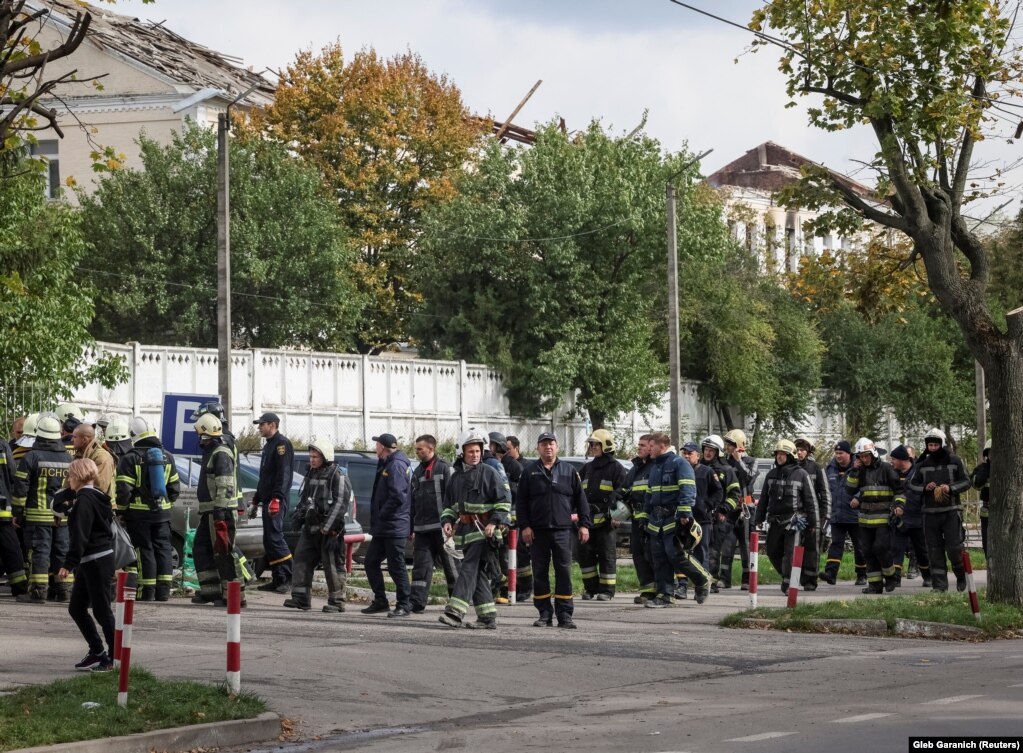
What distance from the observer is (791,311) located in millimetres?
51094

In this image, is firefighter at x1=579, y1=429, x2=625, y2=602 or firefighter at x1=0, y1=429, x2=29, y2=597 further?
firefighter at x1=579, y1=429, x2=625, y2=602

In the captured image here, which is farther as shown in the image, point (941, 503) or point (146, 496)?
point (941, 503)

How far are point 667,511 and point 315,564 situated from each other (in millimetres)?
3957

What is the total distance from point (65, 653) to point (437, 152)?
3802 cm

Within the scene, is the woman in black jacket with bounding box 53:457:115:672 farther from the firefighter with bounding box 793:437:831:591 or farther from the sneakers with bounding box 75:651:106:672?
the firefighter with bounding box 793:437:831:591

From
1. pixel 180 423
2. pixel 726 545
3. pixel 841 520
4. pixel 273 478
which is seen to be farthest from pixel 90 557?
pixel 841 520

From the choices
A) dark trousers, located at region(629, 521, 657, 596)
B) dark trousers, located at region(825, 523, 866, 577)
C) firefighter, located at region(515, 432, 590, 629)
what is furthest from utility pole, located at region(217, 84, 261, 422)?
firefighter, located at region(515, 432, 590, 629)

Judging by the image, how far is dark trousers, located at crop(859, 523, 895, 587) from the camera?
20.8 meters

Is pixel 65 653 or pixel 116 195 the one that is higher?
pixel 116 195

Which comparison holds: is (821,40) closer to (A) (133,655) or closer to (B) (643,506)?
(B) (643,506)

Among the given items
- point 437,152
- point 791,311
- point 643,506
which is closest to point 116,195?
point 437,152

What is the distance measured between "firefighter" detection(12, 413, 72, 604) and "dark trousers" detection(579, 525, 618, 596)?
6.25 metres

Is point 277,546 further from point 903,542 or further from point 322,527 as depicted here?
point 903,542

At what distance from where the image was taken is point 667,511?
17.8 meters
